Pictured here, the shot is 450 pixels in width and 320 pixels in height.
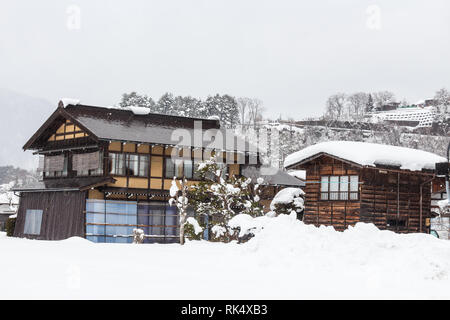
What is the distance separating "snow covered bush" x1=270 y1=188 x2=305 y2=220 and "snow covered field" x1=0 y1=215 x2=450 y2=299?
52.2 ft

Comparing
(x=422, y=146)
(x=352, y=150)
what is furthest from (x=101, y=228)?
(x=422, y=146)

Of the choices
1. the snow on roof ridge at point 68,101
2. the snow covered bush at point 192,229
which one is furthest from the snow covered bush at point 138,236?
the snow on roof ridge at point 68,101

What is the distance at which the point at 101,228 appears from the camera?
106 ft

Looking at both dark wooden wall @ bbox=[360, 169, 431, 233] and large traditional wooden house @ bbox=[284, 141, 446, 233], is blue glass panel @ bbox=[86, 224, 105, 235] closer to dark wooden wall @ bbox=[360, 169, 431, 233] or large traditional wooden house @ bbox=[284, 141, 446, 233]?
large traditional wooden house @ bbox=[284, 141, 446, 233]

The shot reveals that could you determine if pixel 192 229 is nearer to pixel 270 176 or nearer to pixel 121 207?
pixel 121 207

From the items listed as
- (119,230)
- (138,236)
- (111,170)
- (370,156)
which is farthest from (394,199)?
(111,170)

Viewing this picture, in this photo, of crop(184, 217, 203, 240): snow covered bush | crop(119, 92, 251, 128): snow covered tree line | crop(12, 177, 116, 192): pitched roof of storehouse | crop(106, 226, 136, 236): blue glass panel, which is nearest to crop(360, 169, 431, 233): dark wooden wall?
crop(184, 217, 203, 240): snow covered bush

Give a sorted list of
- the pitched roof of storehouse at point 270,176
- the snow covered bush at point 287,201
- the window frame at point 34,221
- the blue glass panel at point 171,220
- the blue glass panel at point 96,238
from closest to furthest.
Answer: the blue glass panel at point 96,238 → the blue glass panel at point 171,220 → the window frame at point 34,221 → the snow covered bush at point 287,201 → the pitched roof of storehouse at point 270,176

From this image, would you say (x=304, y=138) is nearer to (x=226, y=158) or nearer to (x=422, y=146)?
(x=422, y=146)

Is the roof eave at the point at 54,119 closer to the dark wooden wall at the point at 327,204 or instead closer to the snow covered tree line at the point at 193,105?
the dark wooden wall at the point at 327,204

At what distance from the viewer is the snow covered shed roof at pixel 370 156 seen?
31312 mm

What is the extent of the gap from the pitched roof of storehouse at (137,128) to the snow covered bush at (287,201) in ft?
10.9

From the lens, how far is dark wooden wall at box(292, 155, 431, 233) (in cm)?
3228

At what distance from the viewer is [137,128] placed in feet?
116
